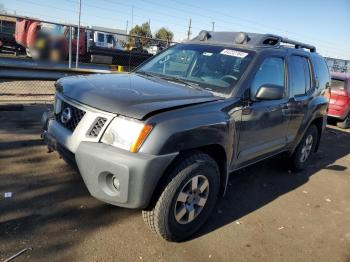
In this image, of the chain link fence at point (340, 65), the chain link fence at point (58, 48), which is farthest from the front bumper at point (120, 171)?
the chain link fence at point (340, 65)

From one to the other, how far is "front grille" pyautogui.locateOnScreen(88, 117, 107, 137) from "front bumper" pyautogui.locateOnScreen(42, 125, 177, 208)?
0.30 ft

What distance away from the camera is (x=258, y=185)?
4.95 meters

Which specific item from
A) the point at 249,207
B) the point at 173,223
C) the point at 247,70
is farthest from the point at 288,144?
the point at 173,223

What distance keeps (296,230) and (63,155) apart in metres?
2.52

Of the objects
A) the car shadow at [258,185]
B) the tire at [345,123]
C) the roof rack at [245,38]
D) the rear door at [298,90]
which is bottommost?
the tire at [345,123]

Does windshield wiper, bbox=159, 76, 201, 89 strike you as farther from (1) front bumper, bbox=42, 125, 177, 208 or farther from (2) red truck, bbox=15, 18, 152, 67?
(2) red truck, bbox=15, 18, 152, 67

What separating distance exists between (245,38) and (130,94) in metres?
1.84

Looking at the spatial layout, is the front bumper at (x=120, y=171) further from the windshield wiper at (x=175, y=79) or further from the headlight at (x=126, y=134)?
the windshield wiper at (x=175, y=79)

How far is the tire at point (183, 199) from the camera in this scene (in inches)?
117

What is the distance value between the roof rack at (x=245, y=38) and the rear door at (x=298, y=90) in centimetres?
28

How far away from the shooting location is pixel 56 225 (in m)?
3.26

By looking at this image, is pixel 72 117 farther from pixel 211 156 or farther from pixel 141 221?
pixel 211 156

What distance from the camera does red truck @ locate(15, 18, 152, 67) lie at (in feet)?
54.3

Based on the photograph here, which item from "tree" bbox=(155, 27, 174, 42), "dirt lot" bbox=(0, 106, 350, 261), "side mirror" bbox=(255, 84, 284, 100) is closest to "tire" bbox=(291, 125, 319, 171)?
"dirt lot" bbox=(0, 106, 350, 261)
